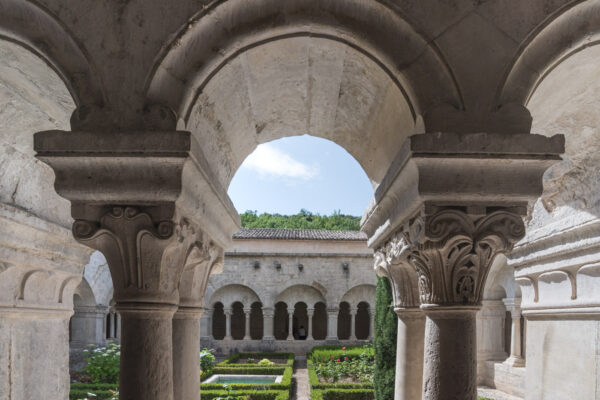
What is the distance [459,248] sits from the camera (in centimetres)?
224

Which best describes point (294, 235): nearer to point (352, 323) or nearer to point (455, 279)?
point (352, 323)

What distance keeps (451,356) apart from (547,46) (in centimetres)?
142

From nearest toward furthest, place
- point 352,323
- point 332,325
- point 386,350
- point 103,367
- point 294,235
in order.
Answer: point 386,350, point 103,367, point 332,325, point 352,323, point 294,235

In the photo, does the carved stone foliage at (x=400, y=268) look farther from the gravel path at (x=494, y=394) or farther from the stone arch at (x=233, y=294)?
the stone arch at (x=233, y=294)

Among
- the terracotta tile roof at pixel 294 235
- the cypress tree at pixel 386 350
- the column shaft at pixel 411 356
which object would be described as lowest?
the cypress tree at pixel 386 350

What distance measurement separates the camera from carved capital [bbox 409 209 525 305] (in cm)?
218

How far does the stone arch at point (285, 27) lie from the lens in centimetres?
216

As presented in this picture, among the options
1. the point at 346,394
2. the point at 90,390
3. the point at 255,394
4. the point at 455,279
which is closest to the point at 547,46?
the point at 455,279

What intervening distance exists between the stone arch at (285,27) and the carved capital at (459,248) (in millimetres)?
507

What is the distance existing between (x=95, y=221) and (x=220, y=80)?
91 centimetres

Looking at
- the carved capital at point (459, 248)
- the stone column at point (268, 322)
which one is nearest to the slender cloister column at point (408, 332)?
the carved capital at point (459, 248)

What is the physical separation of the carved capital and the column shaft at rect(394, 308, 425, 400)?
0.83m

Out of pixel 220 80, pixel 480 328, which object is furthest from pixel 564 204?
pixel 480 328

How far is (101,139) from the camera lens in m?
2.06
